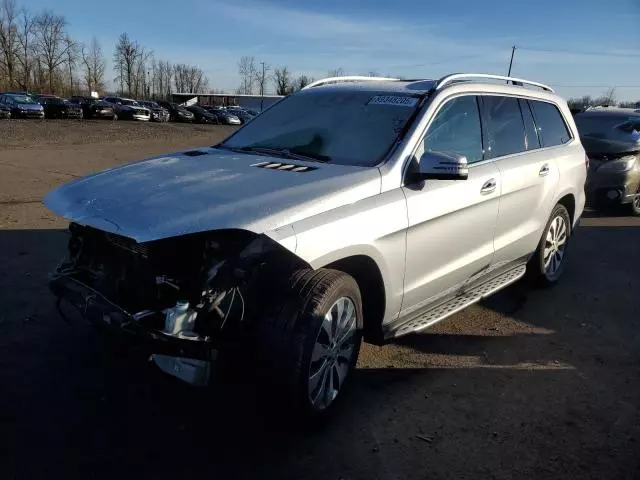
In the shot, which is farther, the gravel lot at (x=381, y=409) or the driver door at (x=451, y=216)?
the driver door at (x=451, y=216)

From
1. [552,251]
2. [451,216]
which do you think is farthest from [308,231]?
[552,251]

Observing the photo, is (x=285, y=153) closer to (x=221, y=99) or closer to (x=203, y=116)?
(x=203, y=116)

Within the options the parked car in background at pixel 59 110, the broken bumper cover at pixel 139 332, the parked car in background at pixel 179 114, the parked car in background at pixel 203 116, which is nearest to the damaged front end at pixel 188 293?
the broken bumper cover at pixel 139 332

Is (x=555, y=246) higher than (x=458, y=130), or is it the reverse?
(x=458, y=130)

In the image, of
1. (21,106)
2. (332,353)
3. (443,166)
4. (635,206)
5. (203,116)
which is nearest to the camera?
(332,353)

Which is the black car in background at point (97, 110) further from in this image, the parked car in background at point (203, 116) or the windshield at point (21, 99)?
the parked car in background at point (203, 116)

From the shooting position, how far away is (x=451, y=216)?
12.6 feet

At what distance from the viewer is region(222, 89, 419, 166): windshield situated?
372 cm

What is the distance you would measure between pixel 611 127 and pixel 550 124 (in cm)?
534

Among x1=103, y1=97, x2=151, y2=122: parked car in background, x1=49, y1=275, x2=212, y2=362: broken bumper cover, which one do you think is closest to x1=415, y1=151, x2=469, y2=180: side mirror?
x1=49, y1=275, x2=212, y2=362: broken bumper cover

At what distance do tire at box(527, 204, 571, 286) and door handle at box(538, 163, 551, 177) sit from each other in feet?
1.67

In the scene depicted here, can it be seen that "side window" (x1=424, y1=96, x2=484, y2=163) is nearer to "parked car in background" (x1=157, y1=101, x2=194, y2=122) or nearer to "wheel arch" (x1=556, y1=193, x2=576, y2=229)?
"wheel arch" (x1=556, y1=193, x2=576, y2=229)

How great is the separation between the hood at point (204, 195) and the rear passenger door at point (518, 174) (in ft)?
5.28

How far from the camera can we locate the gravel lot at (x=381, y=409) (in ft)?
9.37
